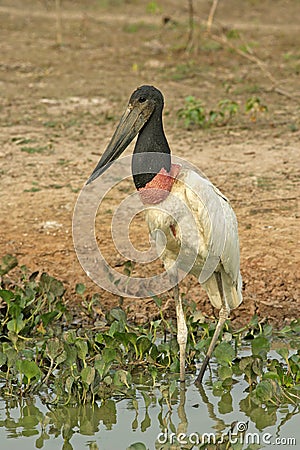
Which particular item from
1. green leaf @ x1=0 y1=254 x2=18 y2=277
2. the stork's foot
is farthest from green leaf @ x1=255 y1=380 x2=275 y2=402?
green leaf @ x1=0 y1=254 x2=18 y2=277

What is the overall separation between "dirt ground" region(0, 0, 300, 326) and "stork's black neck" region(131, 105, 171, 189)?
1.37 m

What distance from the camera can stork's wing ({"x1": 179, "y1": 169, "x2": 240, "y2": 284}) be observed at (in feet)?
15.8

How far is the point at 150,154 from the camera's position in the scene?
4926 millimetres

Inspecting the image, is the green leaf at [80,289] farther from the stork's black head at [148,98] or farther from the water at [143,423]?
the stork's black head at [148,98]

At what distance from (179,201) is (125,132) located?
0.57 meters

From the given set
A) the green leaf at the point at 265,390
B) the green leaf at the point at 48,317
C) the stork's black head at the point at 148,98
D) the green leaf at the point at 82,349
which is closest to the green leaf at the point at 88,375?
the green leaf at the point at 82,349

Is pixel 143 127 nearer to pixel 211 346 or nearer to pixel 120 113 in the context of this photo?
pixel 211 346

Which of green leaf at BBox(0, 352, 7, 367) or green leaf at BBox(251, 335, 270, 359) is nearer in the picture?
green leaf at BBox(0, 352, 7, 367)

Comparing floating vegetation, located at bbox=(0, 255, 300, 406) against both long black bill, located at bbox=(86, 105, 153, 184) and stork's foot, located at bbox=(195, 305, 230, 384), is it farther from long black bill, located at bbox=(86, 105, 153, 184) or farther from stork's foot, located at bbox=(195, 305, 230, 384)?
long black bill, located at bbox=(86, 105, 153, 184)

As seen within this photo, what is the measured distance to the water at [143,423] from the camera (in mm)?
4617

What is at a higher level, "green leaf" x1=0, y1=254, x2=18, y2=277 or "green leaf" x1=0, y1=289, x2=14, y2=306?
"green leaf" x1=0, y1=254, x2=18, y2=277

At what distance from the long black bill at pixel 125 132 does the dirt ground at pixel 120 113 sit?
3.87 ft

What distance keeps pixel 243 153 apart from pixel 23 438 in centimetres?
441

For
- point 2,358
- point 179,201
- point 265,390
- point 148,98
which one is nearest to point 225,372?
point 265,390
